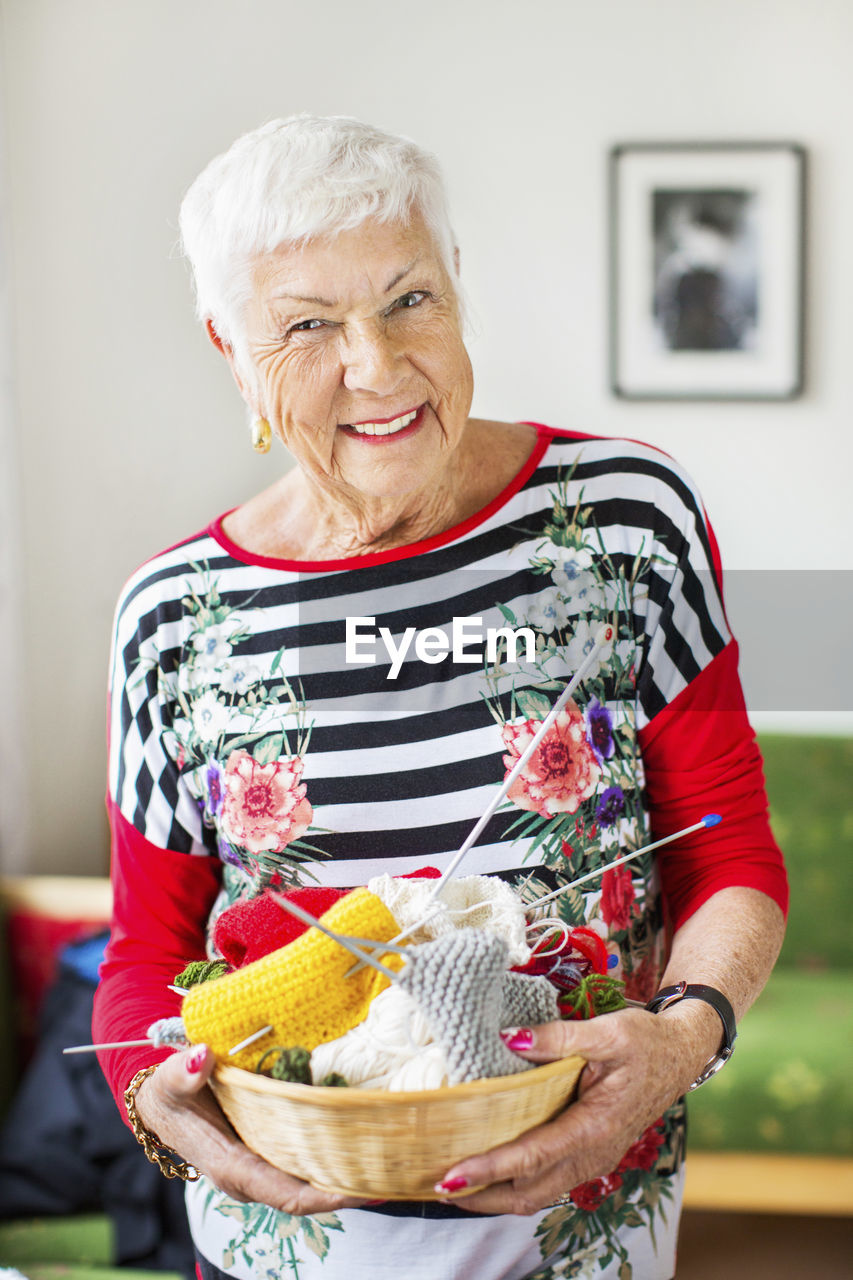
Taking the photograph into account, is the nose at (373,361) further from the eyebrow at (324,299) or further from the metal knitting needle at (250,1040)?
the metal knitting needle at (250,1040)

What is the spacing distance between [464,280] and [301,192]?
5.85 feet

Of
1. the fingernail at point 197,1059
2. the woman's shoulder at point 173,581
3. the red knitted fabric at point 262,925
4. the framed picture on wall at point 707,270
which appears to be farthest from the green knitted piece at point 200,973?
the framed picture on wall at point 707,270

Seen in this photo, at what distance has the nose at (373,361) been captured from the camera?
0.87 meters

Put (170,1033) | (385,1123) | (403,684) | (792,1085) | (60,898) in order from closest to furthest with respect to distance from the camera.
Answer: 1. (385,1123)
2. (170,1033)
3. (403,684)
4. (792,1085)
5. (60,898)

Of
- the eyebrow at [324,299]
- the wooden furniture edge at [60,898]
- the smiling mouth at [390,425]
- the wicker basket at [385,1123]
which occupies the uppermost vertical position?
the eyebrow at [324,299]

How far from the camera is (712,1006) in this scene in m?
0.81

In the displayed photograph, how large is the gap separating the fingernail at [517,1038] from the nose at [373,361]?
0.50 meters

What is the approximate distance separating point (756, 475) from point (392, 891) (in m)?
2.09

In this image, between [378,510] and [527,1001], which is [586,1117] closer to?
[527,1001]

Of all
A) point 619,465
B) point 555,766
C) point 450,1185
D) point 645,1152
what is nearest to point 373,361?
point 619,465

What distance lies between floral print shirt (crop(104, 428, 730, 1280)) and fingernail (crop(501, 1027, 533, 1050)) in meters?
0.25

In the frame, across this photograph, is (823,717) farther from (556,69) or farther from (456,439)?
(456,439)

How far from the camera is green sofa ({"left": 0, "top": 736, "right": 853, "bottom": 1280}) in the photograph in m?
1.91

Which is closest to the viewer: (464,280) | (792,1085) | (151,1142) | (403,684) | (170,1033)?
(170,1033)
